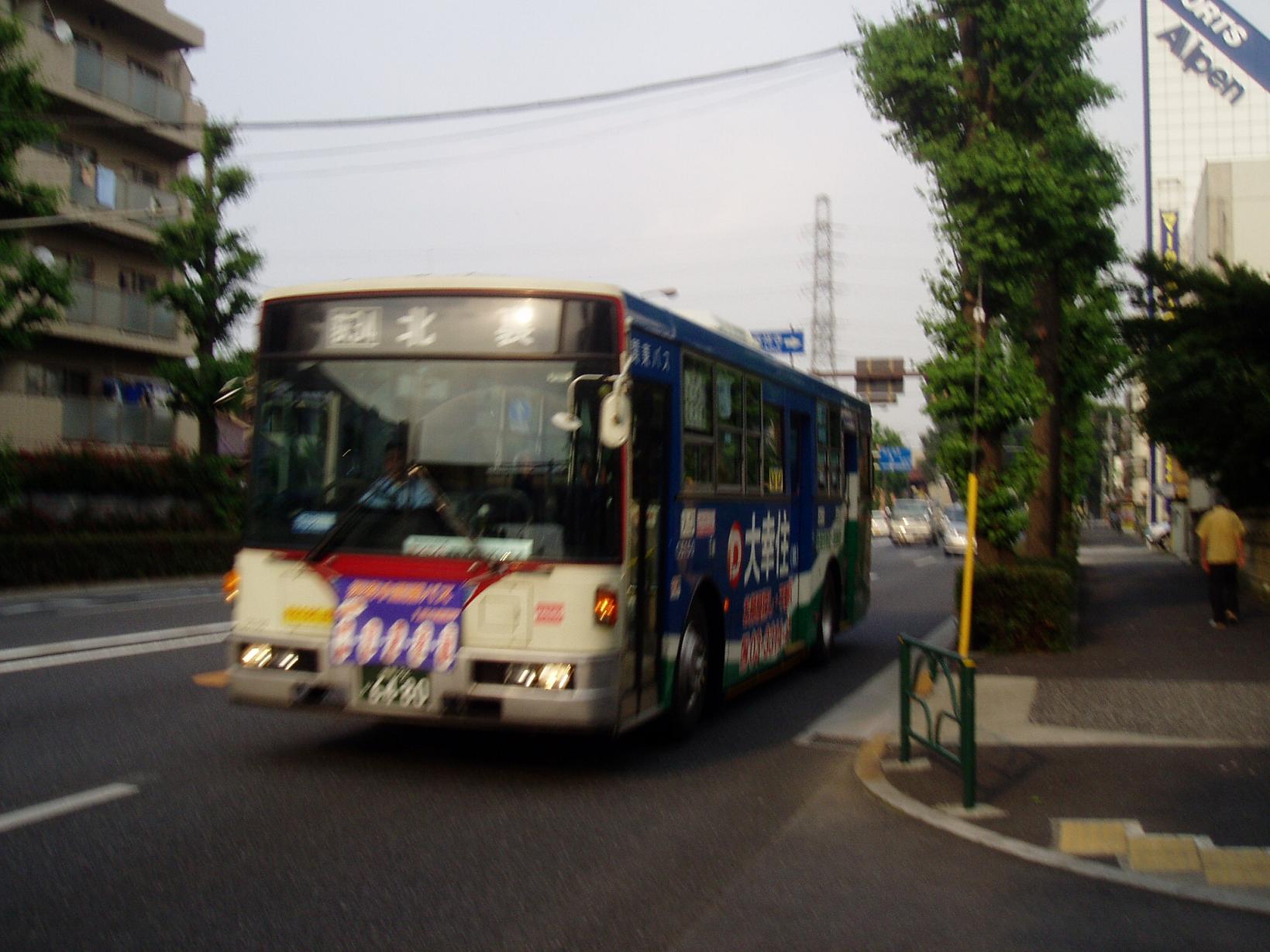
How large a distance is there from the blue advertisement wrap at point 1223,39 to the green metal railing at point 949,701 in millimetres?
102350

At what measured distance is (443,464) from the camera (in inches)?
280

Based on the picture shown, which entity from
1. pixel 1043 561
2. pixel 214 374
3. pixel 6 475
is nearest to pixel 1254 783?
pixel 1043 561

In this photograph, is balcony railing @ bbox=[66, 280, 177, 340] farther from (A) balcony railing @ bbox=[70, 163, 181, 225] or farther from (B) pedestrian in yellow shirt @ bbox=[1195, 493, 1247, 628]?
(B) pedestrian in yellow shirt @ bbox=[1195, 493, 1247, 628]

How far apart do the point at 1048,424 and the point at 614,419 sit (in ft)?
44.1

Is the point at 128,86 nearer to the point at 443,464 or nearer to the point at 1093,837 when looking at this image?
the point at 443,464

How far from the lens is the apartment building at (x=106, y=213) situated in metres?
29.2

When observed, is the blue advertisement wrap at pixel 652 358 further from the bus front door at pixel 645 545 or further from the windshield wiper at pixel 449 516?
the windshield wiper at pixel 449 516

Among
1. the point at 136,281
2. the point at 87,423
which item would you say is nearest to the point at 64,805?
the point at 87,423

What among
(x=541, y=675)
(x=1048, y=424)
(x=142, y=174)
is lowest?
(x=541, y=675)

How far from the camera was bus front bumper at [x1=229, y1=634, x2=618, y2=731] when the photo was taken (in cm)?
694

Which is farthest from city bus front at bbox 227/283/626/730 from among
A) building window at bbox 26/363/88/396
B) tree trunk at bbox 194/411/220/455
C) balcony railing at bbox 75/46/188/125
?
balcony railing at bbox 75/46/188/125

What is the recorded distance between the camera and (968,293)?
576 inches

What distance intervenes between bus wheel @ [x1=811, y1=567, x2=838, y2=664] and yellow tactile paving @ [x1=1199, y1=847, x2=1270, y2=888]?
22.4 feet

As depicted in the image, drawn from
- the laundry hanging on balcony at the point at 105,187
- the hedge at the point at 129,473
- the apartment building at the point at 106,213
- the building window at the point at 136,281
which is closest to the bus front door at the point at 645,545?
the hedge at the point at 129,473
